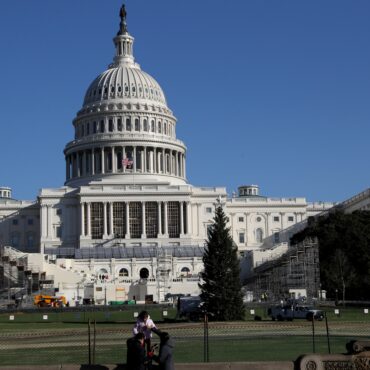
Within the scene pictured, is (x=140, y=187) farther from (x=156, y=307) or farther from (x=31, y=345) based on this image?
(x=31, y=345)

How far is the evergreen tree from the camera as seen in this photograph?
62188 mm

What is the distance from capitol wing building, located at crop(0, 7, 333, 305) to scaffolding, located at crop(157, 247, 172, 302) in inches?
9.2

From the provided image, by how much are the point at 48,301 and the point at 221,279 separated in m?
51.1

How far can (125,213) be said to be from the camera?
175125 millimetres

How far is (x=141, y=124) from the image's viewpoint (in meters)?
195

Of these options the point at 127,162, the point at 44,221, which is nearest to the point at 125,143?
the point at 127,162

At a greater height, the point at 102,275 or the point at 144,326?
the point at 102,275

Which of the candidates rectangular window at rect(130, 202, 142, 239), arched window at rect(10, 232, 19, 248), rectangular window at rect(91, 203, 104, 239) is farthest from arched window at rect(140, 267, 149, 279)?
arched window at rect(10, 232, 19, 248)

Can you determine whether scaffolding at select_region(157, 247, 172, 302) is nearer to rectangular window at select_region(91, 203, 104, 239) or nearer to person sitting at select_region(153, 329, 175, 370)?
rectangular window at select_region(91, 203, 104, 239)

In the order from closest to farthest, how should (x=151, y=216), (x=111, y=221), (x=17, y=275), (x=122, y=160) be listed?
(x=17, y=275) < (x=111, y=221) < (x=151, y=216) < (x=122, y=160)

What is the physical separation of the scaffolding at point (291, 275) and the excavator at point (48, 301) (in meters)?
25.0

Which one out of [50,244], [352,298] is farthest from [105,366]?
[50,244]

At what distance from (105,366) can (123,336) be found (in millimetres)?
20116

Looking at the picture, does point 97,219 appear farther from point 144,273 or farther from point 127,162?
point 144,273
